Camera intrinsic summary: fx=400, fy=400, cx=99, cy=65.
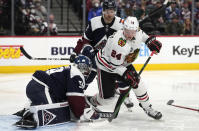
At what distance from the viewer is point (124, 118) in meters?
4.17

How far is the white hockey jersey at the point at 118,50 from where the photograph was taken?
3729 millimetres

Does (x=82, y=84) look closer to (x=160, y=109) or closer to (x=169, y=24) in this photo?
(x=160, y=109)

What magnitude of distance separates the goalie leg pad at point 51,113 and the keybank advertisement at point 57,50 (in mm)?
3776

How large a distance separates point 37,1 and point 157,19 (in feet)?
8.14

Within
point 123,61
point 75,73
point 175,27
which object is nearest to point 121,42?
point 123,61

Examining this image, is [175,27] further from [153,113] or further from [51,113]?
[51,113]

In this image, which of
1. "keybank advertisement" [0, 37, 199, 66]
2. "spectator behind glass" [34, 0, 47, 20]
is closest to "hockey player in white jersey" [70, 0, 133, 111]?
Answer: "keybank advertisement" [0, 37, 199, 66]

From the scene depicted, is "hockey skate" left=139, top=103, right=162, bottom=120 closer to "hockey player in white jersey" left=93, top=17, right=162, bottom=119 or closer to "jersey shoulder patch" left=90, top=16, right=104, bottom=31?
"hockey player in white jersey" left=93, top=17, right=162, bottom=119

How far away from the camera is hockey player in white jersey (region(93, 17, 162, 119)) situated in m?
3.72

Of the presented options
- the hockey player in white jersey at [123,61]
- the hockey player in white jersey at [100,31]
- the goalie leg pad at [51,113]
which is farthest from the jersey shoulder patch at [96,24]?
the goalie leg pad at [51,113]

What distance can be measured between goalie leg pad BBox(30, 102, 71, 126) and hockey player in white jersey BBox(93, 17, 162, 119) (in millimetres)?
495

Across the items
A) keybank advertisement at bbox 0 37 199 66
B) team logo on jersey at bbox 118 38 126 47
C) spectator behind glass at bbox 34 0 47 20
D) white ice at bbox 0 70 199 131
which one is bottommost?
white ice at bbox 0 70 199 131

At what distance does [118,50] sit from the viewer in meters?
3.72

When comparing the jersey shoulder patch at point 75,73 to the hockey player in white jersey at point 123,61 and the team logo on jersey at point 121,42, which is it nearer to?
the hockey player in white jersey at point 123,61
